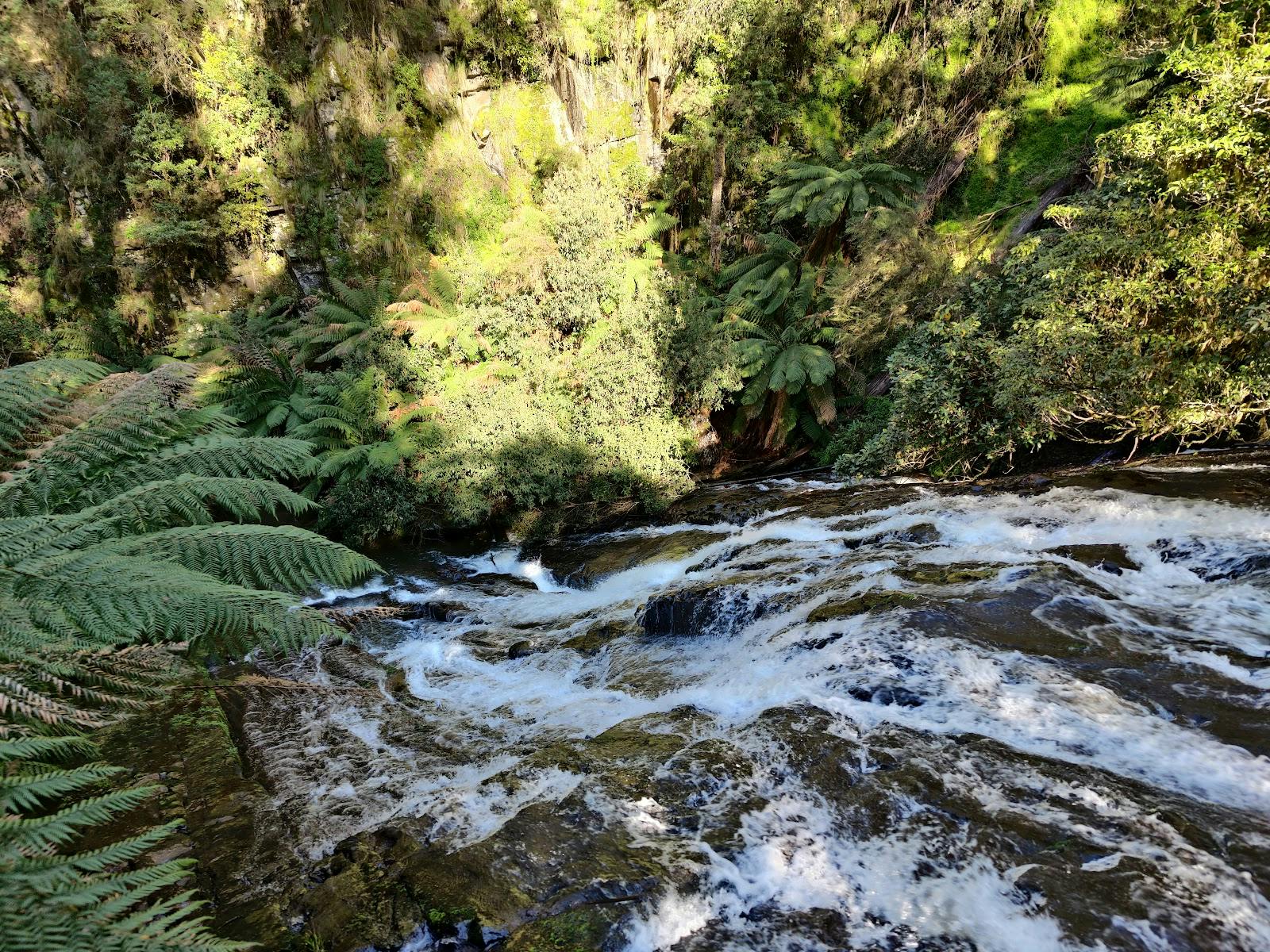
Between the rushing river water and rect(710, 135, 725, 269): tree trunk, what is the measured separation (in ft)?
33.0

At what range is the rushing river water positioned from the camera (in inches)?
96.7

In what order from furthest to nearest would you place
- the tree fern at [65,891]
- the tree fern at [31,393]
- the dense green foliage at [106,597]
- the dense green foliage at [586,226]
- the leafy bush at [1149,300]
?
the dense green foliage at [586,226]
the leafy bush at [1149,300]
the tree fern at [31,393]
the dense green foliage at [106,597]
the tree fern at [65,891]

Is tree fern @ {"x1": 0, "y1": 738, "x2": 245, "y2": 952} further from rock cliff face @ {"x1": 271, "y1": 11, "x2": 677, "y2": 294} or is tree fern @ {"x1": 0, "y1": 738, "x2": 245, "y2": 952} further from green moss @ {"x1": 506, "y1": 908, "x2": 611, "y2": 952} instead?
rock cliff face @ {"x1": 271, "y1": 11, "x2": 677, "y2": 294}

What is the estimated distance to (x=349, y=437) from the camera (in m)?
10.2

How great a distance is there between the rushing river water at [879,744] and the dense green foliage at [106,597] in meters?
1.45

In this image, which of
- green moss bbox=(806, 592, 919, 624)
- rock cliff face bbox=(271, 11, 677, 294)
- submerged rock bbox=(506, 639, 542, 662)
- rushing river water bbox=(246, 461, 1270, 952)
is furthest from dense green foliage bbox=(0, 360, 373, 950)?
rock cliff face bbox=(271, 11, 677, 294)

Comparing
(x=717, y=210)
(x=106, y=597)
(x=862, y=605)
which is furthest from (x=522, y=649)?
(x=717, y=210)

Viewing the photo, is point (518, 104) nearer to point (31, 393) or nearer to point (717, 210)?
point (717, 210)

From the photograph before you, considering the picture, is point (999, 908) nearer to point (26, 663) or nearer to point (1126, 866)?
point (1126, 866)

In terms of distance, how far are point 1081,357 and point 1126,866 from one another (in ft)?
21.0

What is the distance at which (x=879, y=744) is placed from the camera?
3357 mm

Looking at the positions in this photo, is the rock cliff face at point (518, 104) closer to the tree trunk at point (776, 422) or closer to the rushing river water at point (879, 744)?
the tree trunk at point (776, 422)

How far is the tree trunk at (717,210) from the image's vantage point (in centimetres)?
1436

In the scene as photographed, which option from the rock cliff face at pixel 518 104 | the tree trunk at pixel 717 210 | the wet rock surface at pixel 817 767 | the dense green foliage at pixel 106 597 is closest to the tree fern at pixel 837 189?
the tree trunk at pixel 717 210
